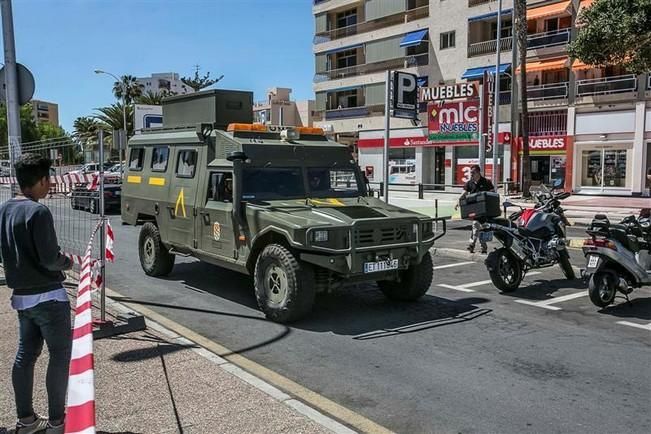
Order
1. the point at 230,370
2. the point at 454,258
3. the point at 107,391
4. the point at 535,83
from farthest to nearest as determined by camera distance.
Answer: the point at 535,83 → the point at 454,258 → the point at 230,370 → the point at 107,391

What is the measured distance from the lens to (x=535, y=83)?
1422 inches

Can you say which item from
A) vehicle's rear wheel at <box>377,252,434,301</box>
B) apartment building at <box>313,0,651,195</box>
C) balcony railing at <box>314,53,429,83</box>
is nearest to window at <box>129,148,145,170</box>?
vehicle's rear wheel at <box>377,252,434,301</box>

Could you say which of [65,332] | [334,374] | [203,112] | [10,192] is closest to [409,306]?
[334,374]

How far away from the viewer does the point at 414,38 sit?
42125mm

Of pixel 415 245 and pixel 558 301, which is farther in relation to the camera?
pixel 558 301

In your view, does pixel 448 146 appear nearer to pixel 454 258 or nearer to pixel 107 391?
pixel 454 258

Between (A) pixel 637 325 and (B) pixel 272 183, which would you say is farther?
(B) pixel 272 183

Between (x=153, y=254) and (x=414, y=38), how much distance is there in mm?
36035

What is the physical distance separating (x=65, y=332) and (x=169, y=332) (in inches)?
105

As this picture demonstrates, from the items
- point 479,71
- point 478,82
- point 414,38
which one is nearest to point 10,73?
point 478,82

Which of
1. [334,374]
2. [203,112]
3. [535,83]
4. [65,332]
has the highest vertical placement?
[535,83]

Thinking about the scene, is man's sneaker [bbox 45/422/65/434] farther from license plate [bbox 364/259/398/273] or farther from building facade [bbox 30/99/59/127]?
building facade [bbox 30/99/59/127]

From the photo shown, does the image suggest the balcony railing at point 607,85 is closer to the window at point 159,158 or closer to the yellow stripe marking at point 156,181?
the window at point 159,158

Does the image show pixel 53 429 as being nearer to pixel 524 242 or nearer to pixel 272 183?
pixel 272 183
